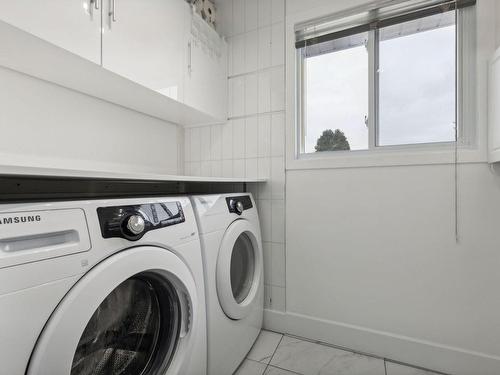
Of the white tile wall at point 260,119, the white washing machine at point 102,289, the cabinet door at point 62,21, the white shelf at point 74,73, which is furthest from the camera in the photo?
the white tile wall at point 260,119

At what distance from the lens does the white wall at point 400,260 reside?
124cm

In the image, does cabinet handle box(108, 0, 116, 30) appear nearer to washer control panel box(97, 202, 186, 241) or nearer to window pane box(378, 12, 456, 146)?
washer control panel box(97, 202, 186, 241)

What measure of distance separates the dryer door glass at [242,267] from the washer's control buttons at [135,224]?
0.70 m

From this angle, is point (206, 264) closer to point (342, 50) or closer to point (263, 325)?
point (263, 325)

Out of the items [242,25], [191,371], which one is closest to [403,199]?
[191,371]

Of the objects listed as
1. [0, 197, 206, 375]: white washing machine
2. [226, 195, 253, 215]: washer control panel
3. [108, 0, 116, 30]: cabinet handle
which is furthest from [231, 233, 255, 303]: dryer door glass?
[108, 0, 116, 30]: cabinet handle

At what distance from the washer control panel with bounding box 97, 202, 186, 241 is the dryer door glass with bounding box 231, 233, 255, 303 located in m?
0.61

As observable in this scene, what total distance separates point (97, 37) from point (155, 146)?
0.88 meters

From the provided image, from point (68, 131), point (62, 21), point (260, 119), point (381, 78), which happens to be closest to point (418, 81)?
point (381, 78)

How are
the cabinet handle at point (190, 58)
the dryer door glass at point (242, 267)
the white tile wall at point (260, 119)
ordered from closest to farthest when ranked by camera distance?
1. the dryer door glass at point (242, 267)
2. the cabinet handle at point (190, 58)
3. the white tile wall at point (260, 119)

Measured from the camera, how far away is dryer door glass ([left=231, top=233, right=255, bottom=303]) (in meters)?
1.37

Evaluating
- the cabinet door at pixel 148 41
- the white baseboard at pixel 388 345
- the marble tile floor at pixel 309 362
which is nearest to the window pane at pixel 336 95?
the cabinet door at pixel 148 41

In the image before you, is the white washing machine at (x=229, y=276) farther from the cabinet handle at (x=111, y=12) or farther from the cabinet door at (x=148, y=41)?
the cabinet handle at (x=111, y=12)

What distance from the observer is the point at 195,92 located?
5.14 feet
